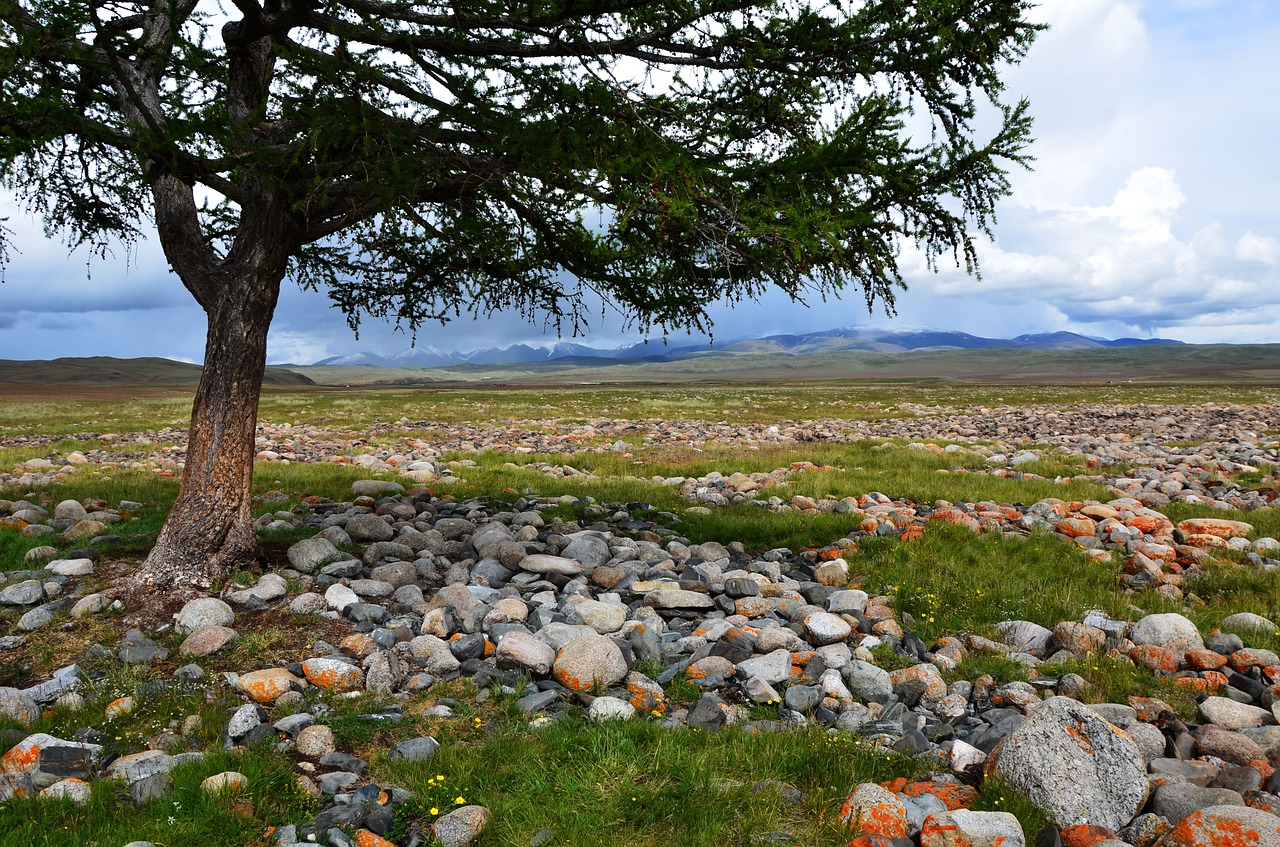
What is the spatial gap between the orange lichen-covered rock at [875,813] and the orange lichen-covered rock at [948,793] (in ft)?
0.97

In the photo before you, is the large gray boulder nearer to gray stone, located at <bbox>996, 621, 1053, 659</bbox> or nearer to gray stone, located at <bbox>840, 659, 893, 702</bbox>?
gray stone, located at <bbox>840, 659, 893, 702</bbox>

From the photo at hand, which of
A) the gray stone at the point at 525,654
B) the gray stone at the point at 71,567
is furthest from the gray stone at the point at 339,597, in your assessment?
the gray stone at the point at 71,567

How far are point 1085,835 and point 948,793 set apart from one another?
2.33ft

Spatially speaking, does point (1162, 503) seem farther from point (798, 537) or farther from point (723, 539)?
point (723, 539)

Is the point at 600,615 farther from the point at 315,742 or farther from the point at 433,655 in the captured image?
Result: the point at 315,742

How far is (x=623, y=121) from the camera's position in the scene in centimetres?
640

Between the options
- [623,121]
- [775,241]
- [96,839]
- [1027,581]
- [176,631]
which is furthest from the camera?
[1027,581]

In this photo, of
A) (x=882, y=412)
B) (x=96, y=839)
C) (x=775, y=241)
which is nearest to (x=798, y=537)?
(x=775, y=241)

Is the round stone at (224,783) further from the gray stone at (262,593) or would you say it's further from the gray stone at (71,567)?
the gray stone at (71,567)

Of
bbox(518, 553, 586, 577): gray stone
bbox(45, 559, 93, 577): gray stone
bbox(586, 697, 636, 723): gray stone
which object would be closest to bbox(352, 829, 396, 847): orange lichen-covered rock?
bbox(586, 697, 636, 723): gray stone

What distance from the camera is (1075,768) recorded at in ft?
13.9

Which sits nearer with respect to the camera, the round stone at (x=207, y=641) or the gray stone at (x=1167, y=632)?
the gray stone at (x=1167, y=632)

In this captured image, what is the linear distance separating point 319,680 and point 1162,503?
46.0ft

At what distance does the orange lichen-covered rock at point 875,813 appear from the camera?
3.89 meters
